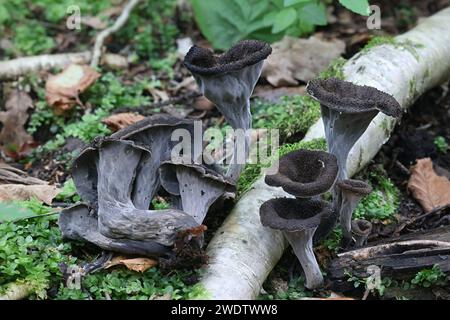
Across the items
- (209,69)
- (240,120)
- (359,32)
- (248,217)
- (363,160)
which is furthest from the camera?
(359,32)

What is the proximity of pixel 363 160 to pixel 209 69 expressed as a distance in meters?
1.75

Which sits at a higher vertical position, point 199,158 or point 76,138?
point 199,158

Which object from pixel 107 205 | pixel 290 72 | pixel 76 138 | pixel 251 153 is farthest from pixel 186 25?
pixel 107 205

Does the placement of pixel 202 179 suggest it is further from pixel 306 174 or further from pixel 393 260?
pixel 393 260

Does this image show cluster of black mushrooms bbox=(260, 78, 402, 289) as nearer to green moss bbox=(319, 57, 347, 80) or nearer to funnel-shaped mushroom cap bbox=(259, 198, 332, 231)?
funnel-shaped mushroom cap bbox=(259, 198, 332, 231)

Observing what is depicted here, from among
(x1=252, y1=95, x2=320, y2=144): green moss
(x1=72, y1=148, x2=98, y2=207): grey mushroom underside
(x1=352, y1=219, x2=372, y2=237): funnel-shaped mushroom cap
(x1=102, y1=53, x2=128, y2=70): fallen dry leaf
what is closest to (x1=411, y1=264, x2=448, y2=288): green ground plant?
(x1=352, y1=219, x2=372, y2=237): funnel-shaped mushroom cap

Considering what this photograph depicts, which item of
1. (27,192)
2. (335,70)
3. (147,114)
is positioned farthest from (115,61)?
(27,192)

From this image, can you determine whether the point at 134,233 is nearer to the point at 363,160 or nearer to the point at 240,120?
the point at 240,120

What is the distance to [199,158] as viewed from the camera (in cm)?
422

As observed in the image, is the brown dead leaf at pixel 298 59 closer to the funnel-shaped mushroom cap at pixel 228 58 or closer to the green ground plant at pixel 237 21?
the green ground plant at pixel 237 21

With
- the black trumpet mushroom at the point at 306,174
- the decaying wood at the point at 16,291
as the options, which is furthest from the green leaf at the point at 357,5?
the decaying wood at the point at 16,291

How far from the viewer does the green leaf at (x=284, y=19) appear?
18.7 feet

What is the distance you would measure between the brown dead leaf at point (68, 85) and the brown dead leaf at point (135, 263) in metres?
2.83

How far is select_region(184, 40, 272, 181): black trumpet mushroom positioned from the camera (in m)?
3.81
